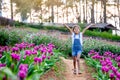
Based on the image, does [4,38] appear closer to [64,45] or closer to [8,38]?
[8,38]

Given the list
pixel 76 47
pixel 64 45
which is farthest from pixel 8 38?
pixel 76 47

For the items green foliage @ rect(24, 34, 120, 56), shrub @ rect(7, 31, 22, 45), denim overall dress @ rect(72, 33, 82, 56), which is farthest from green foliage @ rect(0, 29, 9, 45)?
denim overall dress @ rect(72, 33, 82, 56)

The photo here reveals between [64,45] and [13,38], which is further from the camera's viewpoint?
[64,45]

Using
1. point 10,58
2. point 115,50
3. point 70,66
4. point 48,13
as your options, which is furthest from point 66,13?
point 10,58

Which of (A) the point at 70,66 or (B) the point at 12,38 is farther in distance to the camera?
(B) the point at 12,38

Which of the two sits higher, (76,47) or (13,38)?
(13,38)

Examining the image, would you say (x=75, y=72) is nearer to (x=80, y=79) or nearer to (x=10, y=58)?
(x=80, y=79)

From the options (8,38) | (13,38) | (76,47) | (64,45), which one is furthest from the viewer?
(64,45)

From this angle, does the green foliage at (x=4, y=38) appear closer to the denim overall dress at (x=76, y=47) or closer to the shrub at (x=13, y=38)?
the shrub at (x=13, y=38)

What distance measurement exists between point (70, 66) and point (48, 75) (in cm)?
285

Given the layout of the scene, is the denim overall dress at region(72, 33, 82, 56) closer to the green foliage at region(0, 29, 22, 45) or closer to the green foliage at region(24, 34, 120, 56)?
the green foliage at region(24, 34, 120, 56)

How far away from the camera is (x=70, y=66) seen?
11359 millimetres

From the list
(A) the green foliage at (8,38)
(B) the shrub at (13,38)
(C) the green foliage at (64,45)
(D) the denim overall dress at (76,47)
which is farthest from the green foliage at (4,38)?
(D) the denim overall dress at (76,47)

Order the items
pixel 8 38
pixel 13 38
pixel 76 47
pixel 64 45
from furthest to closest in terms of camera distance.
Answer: pixel 64 45 → pixel 13 38 → pixel 8 38 → pixel 76 47
